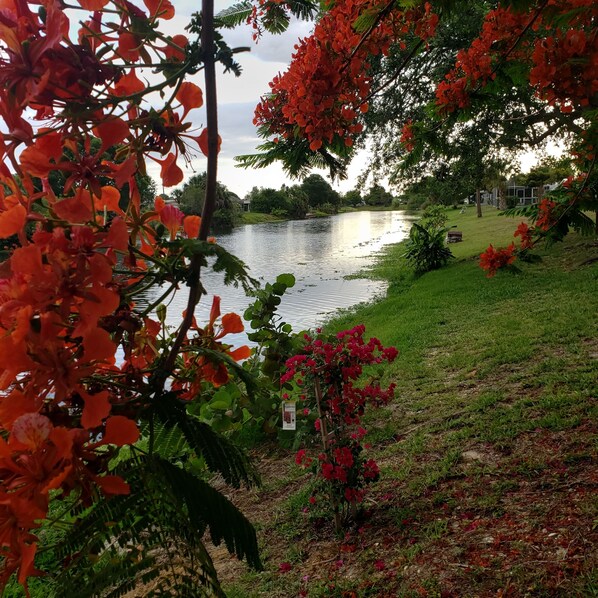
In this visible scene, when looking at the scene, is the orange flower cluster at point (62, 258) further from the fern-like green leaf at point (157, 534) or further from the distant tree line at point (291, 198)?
the distant tree line at point (291, 198)

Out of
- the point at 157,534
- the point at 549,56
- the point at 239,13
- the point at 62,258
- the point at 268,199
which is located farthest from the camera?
the point at 268,199

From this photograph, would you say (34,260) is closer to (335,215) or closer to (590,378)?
(590,378)

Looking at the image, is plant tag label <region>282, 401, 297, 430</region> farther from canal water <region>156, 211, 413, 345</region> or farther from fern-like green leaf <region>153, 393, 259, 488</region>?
fern-like green leaf <region>153, 393, 259, 488</region>

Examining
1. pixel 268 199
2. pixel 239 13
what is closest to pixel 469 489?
pixel 239 13

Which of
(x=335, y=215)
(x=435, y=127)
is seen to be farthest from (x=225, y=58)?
(x=335, y=215)

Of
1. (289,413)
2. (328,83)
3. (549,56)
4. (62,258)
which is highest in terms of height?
(549,56)

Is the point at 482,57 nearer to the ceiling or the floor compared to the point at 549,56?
nearer to the ceiling

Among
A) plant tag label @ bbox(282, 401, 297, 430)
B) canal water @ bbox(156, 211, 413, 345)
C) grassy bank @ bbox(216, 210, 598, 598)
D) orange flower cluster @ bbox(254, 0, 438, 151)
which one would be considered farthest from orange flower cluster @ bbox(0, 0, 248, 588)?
canal water @ bbox(156, 211, 413, 345)

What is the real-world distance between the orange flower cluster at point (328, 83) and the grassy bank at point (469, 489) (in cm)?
188

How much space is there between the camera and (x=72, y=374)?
568 mm

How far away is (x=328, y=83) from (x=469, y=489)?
2264 millimetres

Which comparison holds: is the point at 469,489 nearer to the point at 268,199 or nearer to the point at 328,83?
the point at 328,83

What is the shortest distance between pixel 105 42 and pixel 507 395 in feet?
13.3

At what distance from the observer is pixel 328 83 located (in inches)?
70.5
